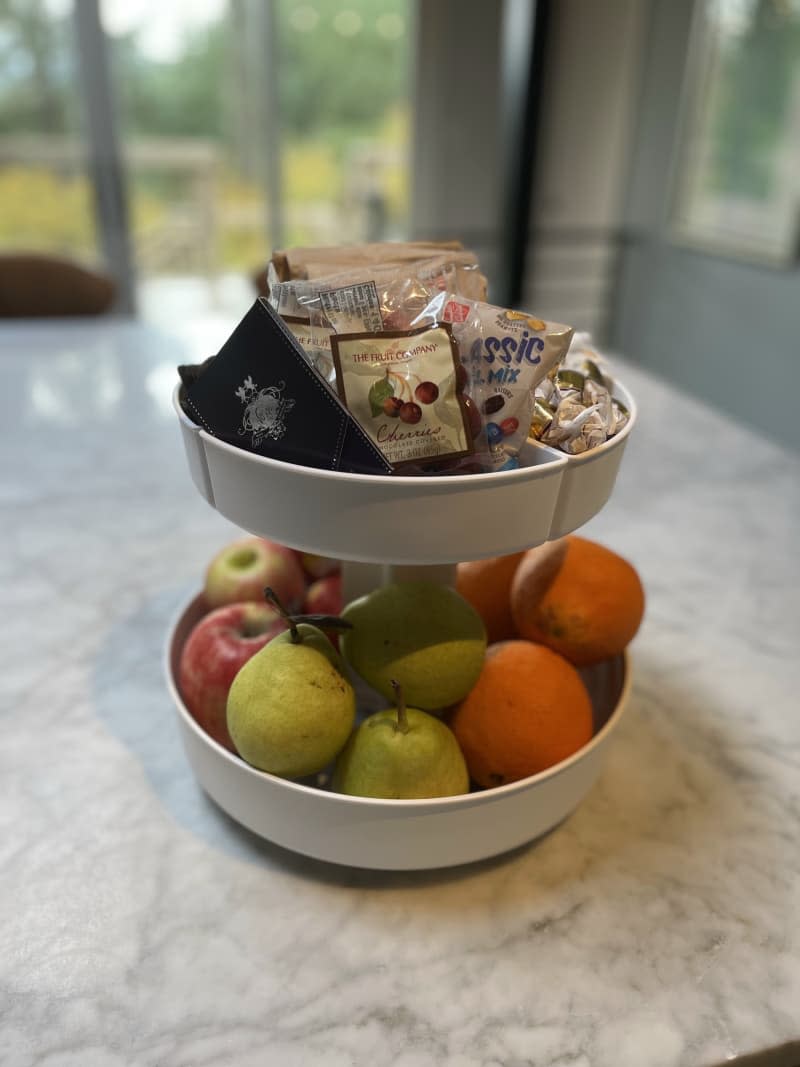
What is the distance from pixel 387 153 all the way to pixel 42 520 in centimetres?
287

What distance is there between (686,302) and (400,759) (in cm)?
269

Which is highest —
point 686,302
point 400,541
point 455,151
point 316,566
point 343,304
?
point 455,151

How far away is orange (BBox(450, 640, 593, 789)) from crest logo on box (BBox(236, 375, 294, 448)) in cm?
20

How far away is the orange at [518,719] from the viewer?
0.47m

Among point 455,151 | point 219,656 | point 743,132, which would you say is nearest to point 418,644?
point 219,656

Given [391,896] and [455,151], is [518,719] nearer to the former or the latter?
[391,896]

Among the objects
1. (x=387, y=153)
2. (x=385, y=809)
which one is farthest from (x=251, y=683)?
(x=387, y=153)

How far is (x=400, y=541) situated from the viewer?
392 millimetres

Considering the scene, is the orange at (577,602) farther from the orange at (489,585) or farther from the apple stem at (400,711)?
the apple stem at (400,711)

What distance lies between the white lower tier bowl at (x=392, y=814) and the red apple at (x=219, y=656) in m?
0.02

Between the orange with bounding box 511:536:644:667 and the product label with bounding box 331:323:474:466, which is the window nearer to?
the orange with bounding box 511:536:644:667

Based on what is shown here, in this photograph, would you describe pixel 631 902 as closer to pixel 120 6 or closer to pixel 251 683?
pixel 251 683

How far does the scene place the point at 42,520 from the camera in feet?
2.96

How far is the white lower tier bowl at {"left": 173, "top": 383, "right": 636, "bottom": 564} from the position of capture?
1.25 feet
